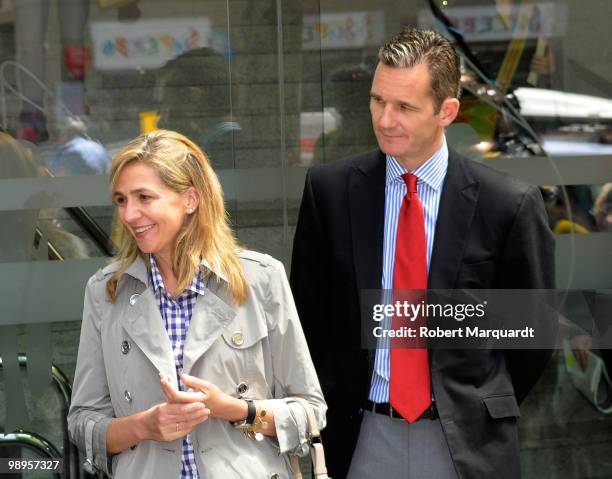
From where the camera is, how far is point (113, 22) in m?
4.98

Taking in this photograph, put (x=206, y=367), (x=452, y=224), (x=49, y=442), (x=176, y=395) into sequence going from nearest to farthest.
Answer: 1. (x=176, y=395)
2. (x=206, y=367)
3. (x=452, y=224)
4. (x=49, y=442)

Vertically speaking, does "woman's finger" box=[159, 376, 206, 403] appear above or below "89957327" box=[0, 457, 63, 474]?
above

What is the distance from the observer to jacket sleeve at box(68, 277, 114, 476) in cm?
314

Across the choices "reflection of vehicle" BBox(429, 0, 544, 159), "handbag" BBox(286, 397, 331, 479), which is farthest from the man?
"reflection of vehicle" BBox(429, 0, 544, 159)

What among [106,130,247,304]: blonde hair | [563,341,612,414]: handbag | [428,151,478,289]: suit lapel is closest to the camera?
Result: [106,130,247,304]: blonde hair

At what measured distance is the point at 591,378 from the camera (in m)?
5.47

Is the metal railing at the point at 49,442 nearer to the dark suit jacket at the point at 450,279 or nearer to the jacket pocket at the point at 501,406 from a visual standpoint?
the dark suit jacket at the point at 450,279

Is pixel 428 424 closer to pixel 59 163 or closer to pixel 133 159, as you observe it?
pixel 133 159

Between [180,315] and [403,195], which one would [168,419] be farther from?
[403,195]

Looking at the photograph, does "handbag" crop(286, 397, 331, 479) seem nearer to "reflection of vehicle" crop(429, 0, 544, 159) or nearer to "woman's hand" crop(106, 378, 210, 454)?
"woman's hand" crop(106, 378, 210, 454)

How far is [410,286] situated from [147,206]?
93cm

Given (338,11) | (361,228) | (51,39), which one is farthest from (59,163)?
(361,228)

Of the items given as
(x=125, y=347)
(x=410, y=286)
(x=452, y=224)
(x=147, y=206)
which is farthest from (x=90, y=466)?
(x=452, y=224)

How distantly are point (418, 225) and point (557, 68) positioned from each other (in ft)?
6.73
